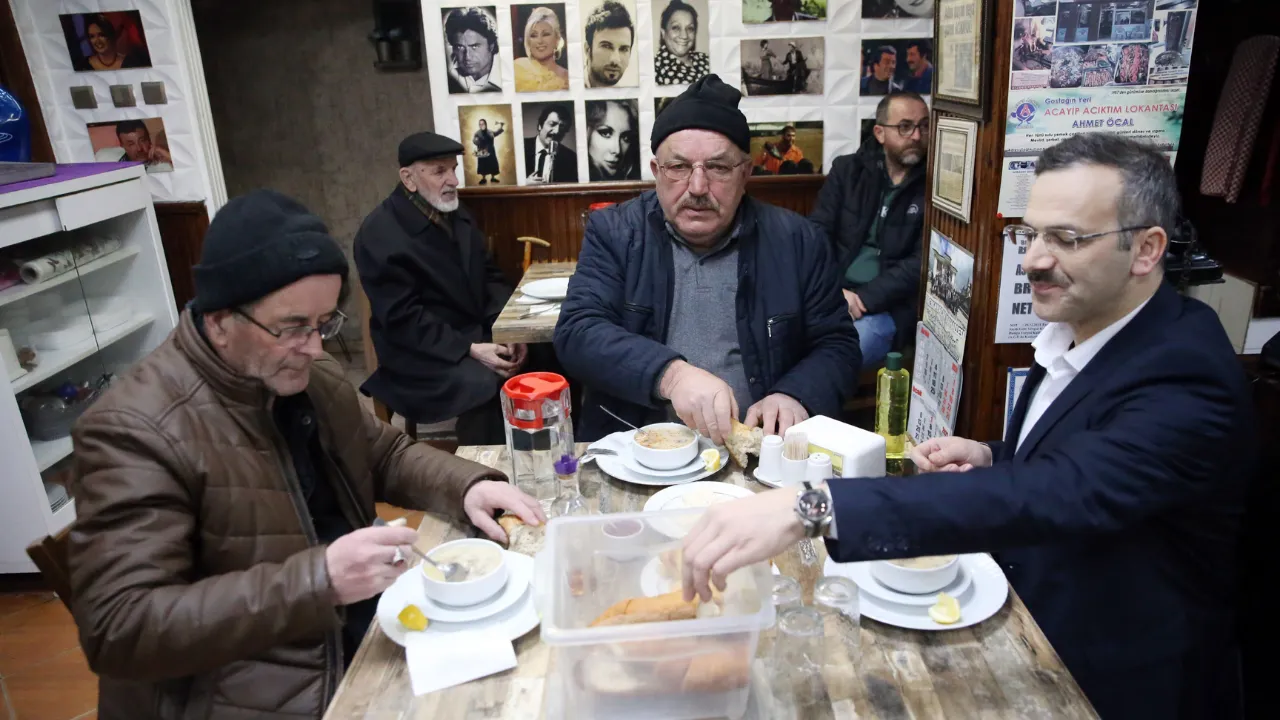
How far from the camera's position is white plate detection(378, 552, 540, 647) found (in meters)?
1.29

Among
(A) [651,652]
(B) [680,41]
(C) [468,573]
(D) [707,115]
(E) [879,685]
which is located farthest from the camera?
(B) [680,41]

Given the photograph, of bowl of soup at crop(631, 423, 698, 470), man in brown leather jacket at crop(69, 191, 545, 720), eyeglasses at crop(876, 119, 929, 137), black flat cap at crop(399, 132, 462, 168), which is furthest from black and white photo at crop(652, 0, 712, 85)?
man in brown leather jacket at crop(69, 191, 545, 720)

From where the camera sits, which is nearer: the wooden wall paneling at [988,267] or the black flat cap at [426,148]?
the wooden wall paneling at [988,267]

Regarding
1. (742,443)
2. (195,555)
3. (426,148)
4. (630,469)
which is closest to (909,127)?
(426,148)

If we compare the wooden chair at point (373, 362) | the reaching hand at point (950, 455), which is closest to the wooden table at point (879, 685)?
the reaching hand at point (950, 455)

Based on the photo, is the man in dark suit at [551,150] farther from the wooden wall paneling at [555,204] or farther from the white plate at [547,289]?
the white plate at [547,289]

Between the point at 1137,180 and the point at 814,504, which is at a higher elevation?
the point at 1137,180

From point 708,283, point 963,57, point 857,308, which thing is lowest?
point 857,308

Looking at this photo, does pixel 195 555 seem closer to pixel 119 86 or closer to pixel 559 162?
pixel 559 162

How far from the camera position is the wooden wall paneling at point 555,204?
4219 millimetres

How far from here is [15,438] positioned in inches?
121

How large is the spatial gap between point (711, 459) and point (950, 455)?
492mm

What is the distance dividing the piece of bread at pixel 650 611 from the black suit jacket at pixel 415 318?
2.58 m

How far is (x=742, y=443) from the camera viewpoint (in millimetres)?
1810
